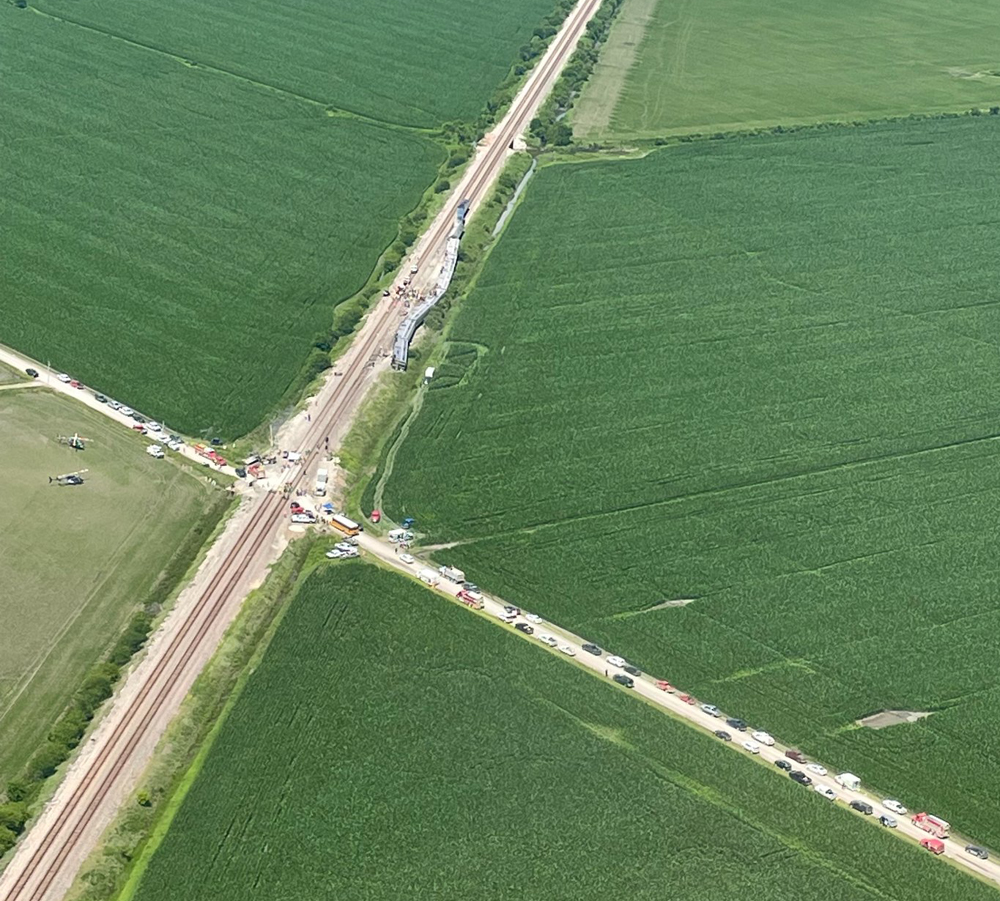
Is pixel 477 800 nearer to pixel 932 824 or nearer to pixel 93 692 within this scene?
pixel 93 692

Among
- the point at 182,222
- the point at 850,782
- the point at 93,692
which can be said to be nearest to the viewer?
the point at 93,692

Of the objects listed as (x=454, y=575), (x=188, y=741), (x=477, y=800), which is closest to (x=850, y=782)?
(x=477, y=800)

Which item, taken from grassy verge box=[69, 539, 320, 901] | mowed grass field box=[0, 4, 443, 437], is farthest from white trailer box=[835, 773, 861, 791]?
mowed grass field box=[0, 4, 443, 437]

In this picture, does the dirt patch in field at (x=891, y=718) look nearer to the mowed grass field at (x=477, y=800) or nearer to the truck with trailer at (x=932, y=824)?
the truck with trailer at (x=932, y=824)

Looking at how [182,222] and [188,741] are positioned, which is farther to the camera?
[182,222]

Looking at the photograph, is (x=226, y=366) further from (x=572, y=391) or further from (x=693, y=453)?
(x=693, y=453)

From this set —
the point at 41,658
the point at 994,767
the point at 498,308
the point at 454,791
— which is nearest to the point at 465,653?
the point at 454,791

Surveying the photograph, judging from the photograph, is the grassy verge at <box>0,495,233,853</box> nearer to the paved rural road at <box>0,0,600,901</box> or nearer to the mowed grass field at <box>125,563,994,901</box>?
the paved rural road at <box>0,0,600,901</box>
